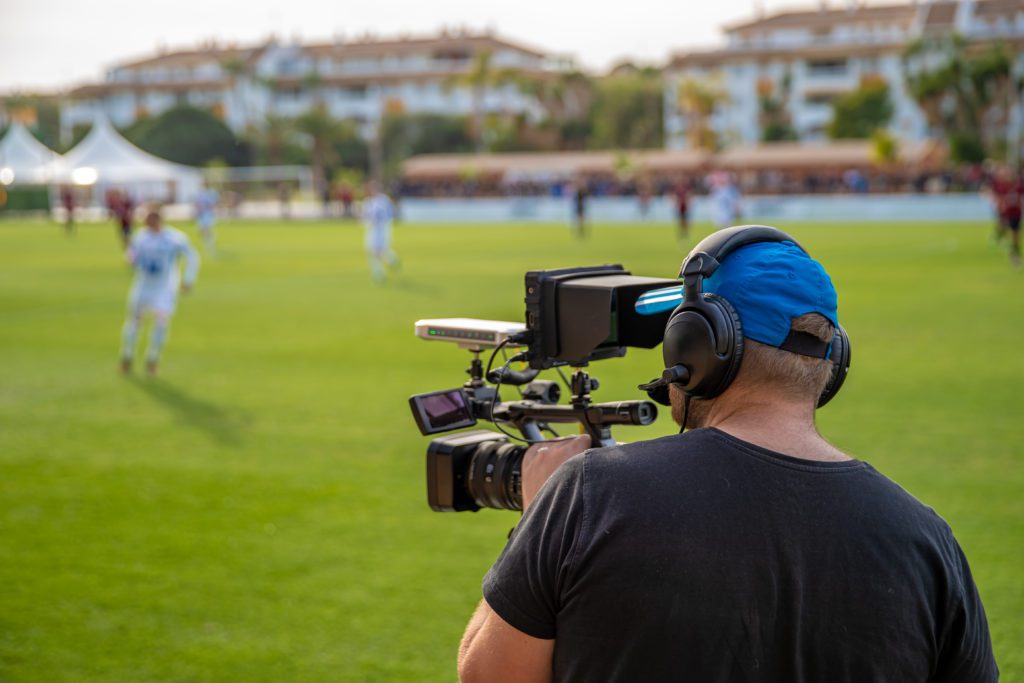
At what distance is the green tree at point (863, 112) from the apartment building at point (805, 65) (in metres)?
2.00

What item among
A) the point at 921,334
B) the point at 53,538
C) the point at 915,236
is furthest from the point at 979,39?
the point at 53,538

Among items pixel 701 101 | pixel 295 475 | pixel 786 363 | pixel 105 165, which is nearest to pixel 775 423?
pixel 786 363

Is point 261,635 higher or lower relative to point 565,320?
lower

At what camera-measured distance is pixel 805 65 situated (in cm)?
9594

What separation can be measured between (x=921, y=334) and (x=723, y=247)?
1377 cm

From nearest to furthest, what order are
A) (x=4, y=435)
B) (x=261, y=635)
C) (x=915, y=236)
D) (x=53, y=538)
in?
1. (x=261, y=635)
2. (x=53, y=538)
3. (x=4, y=435)
4. (x=915, y=236)

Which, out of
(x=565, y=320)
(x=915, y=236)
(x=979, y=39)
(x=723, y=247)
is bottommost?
(x=915, y=236)

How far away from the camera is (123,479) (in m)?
8.58

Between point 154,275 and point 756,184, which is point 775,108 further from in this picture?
point 154,275

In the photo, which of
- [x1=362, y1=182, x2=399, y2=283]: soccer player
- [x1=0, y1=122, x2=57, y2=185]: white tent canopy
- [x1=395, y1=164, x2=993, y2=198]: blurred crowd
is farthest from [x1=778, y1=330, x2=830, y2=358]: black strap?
[x1=0, y1=122, x2=57, y2=185]: white tent canopy

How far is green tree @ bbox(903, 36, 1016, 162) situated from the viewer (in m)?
64.7

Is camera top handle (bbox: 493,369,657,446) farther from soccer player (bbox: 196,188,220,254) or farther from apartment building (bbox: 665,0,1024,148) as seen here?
apartment building (bbox: 665,0,1024,148)

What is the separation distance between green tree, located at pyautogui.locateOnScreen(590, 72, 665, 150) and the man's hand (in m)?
100

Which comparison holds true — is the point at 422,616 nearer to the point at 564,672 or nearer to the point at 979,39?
the point at 564,672
